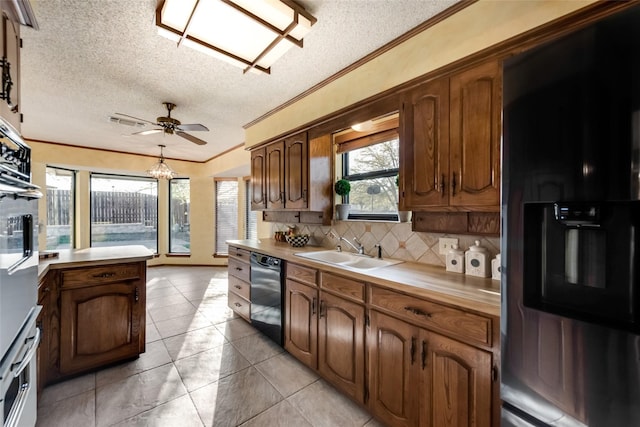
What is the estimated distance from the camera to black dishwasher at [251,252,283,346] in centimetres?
248

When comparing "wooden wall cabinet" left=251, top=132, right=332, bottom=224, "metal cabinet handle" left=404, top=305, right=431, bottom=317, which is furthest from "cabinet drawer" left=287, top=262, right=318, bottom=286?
"metal cabinet handle" left=404, top=305, right=431, bottom=317

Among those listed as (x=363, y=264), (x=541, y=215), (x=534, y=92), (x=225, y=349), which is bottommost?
(x=225, y=349)

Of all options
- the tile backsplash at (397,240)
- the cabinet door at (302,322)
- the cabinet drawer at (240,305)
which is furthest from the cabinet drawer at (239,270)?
the tile backsplash at (397,240)

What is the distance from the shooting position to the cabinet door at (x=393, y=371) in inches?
56.8

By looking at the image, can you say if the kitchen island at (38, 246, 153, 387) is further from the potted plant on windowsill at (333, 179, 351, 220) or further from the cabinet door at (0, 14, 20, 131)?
the potted plant on windowsill at (333, 179, 351, 220)

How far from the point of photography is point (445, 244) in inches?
74.5

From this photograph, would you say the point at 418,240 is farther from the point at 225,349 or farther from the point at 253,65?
the point at 225,349

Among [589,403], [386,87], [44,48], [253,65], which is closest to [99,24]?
[44,48]

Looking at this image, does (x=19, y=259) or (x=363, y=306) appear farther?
(x=363, y=306)

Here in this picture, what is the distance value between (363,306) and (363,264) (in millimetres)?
622

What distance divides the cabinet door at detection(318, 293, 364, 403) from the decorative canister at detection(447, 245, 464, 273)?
651mm

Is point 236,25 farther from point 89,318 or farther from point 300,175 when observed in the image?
point 89,318

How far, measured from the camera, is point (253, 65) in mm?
2062

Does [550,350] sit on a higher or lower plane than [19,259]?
lower
